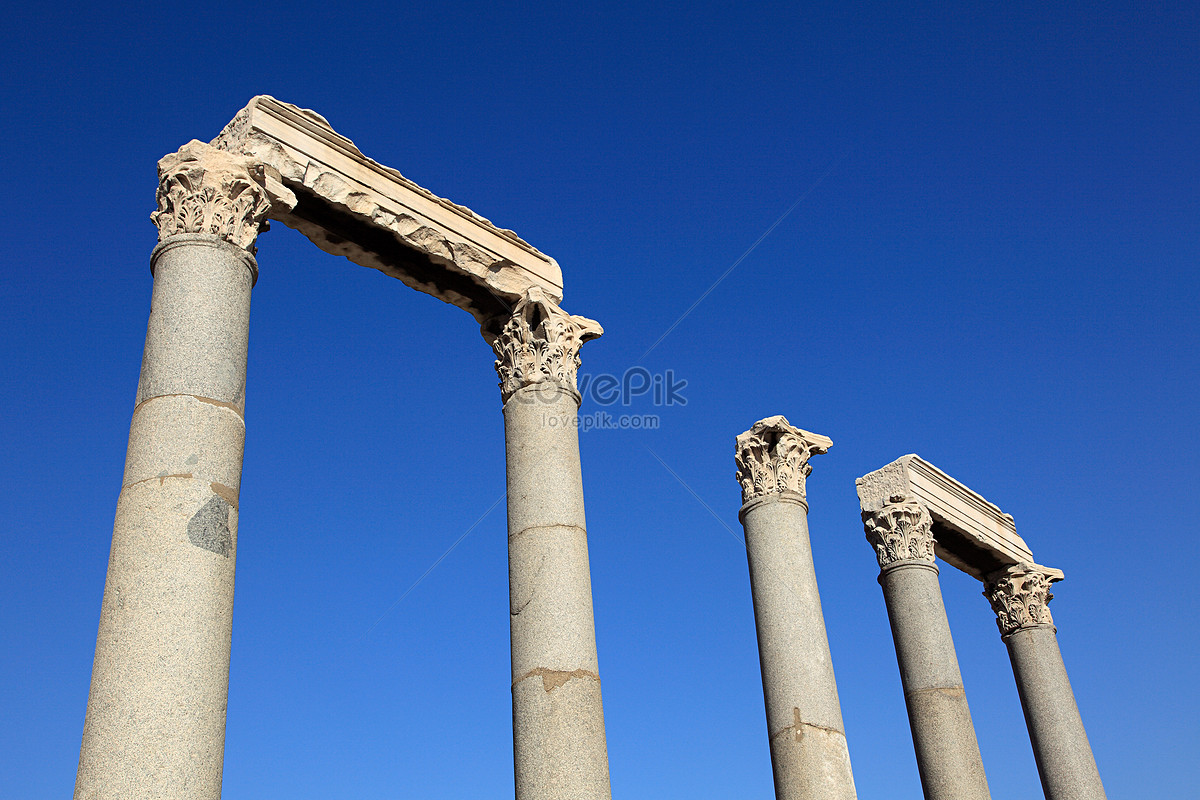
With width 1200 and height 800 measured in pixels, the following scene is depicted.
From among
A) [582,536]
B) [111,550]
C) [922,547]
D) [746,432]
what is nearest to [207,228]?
[111,550]

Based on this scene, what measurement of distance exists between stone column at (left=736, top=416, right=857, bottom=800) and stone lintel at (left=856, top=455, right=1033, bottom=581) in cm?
355

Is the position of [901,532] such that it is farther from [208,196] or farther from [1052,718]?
[208,196]

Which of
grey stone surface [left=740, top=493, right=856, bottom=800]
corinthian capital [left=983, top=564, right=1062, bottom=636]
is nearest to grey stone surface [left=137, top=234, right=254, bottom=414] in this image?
grey stone surface [left=740, top=493, right=856, bottom=800]

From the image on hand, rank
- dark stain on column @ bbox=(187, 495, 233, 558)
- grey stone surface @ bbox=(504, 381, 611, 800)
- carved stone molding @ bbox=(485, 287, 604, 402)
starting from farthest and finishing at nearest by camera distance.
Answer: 1. carved stone molding @ bbox=(485, 287, 604, 402)
2. grey stone surface @ bbox=(504, 381, 611, 800)
3. dark stain on column @ bbox=(187, 495, 233, 558)

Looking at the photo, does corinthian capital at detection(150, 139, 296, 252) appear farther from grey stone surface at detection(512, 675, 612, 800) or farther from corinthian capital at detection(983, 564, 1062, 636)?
corinthian capital at detection(983, 564, 1062, 636)

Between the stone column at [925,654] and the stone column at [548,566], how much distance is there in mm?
10077

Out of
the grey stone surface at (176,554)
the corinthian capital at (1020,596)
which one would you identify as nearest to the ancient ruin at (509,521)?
the grey stone surface at (176,554)

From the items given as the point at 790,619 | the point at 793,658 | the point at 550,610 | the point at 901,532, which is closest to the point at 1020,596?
the point at 901,532

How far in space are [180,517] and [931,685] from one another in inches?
644

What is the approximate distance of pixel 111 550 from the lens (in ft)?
33.8

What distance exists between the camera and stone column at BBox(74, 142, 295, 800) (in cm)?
921

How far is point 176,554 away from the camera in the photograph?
33.3 feet

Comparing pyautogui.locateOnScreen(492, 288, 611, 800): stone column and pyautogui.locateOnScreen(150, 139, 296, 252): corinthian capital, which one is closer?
pyautogui.locateOnScreen(150, 139, 296, 252): corinthian capital

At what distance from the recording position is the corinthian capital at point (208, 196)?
12.5 metres
